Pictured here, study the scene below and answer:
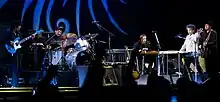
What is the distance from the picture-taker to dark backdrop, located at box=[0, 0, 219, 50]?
12.9 m

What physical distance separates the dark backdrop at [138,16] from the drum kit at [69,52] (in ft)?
6.41

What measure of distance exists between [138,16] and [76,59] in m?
3.58

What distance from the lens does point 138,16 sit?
1321 cm

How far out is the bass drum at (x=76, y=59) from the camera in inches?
415

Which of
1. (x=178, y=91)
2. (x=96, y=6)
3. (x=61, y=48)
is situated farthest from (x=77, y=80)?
(x=178, y=91)

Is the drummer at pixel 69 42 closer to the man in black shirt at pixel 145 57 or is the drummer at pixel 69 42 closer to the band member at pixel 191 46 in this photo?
the man in black shirt at pixel 145 57

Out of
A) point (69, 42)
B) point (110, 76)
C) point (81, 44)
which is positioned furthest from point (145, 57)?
point (69, 42)

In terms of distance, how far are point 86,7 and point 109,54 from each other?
2354mm

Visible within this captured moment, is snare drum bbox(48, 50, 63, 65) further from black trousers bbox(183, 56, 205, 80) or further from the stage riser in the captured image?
black trousers bbox(183, 56, 205, 80)

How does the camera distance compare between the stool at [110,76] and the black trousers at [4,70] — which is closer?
the stool at [110,76]

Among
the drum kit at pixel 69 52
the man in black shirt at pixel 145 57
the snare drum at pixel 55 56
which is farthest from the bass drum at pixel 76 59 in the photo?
the man in black shirt at pixel 145 57

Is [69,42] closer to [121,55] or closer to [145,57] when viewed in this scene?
[121,55]

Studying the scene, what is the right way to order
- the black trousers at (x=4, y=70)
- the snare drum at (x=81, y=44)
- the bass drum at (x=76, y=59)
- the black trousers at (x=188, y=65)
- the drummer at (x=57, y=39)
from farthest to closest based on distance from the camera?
the snare drum at (x=81, y=44)
the bass drum at (x=76, y=59)
the black trousers at (x=188, y=65)
the drummer at (x=57, y=39)
the black trousers at (x=4, y=70)

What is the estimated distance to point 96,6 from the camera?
516 inches
